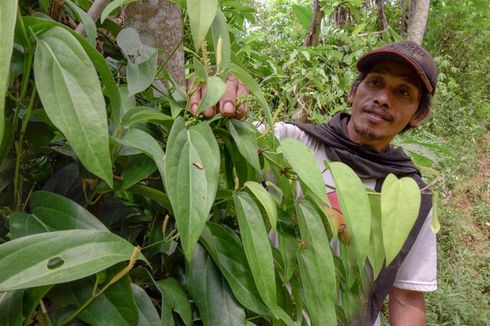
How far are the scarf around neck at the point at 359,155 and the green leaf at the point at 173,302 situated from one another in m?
0.70

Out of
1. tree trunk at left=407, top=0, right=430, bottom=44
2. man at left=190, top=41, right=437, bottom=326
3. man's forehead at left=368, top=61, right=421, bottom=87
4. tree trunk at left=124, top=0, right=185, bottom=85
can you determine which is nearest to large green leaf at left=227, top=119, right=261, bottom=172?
tree trunk at left=124, top=0, right=185, bottom=85

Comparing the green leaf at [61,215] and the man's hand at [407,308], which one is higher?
the green leaf at [61,215]

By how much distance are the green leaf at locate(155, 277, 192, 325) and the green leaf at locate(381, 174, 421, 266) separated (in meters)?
0.15

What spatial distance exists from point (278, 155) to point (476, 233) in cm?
243

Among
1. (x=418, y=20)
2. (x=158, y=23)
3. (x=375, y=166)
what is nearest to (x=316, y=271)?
(x=158, y=23)

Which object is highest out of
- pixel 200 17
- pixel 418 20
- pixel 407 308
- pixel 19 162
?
pixel 418 20

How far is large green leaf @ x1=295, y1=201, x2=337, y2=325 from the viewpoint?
1.35 feet

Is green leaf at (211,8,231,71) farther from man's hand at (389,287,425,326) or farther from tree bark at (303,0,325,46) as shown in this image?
tree bark at (303,0,325,46)

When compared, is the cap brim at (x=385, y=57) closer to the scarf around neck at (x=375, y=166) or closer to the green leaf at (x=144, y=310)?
the scarf around neck at (x=375, y=166)

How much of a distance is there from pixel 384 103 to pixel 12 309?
34.7 inches

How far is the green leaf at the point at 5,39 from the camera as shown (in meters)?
0.24

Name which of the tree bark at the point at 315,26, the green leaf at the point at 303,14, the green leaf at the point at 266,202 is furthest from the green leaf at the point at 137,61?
the green leaf at the point at 303,14

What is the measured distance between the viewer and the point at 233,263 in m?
0.41

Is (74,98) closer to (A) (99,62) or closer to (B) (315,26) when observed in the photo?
(A) (99,62)
